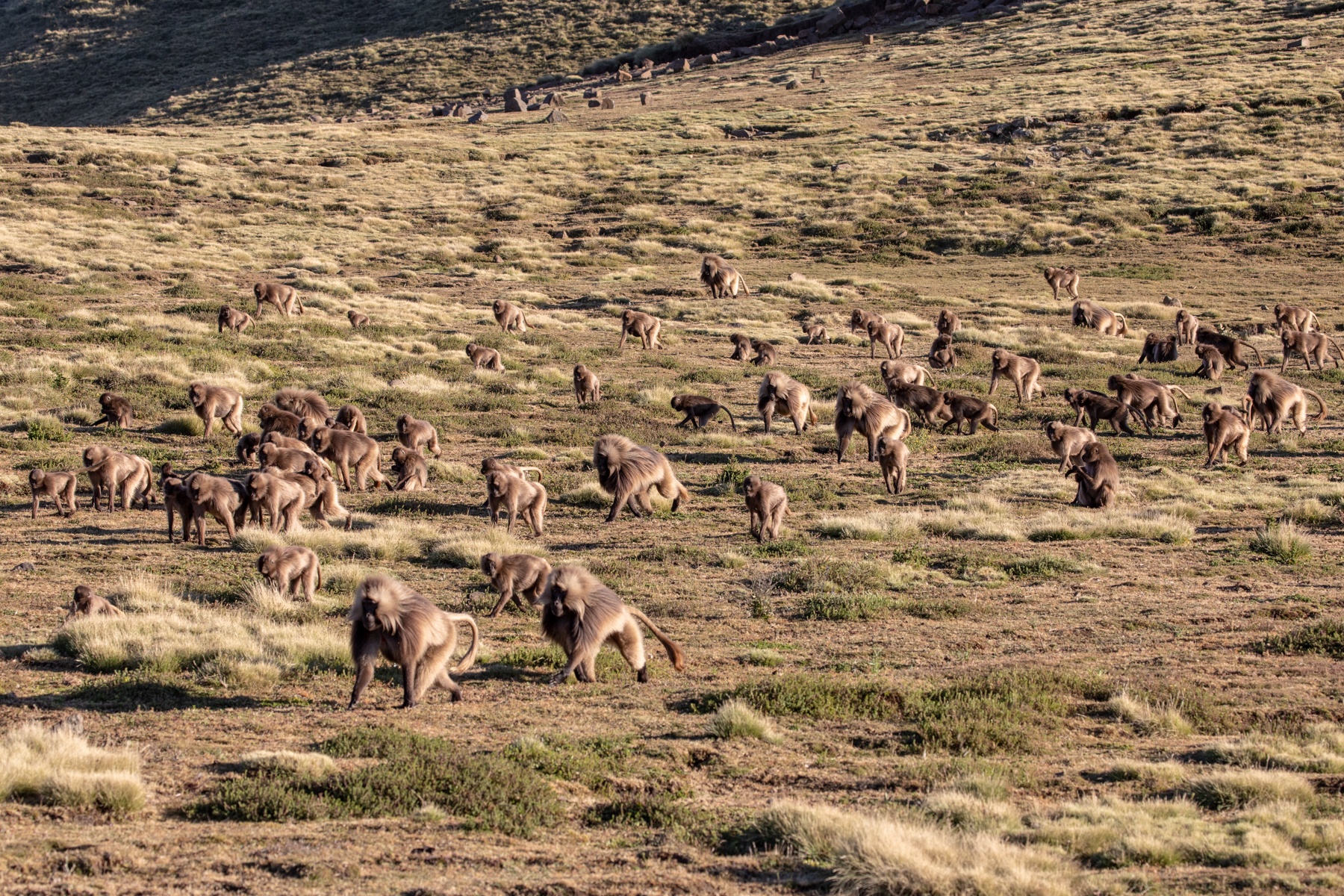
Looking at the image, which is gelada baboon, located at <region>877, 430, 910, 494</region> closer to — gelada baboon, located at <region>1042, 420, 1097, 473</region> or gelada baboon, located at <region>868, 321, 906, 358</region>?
gelada baboon, located at <region>1042, 420, 1097, 473</region>

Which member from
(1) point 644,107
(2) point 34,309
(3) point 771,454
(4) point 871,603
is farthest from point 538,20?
(4) point 871,603

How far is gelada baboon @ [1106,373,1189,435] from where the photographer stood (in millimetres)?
24094

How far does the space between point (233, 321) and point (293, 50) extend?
79463 millimetres

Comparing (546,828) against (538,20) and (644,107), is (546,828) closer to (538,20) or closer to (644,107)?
(644,107)

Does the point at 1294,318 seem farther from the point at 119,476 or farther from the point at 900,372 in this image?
the point at 119,476

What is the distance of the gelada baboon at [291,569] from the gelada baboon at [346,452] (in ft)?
18.3

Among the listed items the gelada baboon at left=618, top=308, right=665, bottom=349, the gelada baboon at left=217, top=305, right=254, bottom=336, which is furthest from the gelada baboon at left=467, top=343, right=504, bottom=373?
the gelada baboon at left=217, top=305, right=254, bottom=336

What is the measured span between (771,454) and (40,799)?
15604 mm

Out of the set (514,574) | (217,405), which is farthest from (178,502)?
(217,405)

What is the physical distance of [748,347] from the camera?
3100 centimetres

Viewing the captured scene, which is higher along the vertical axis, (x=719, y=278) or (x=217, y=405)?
(x=719, y=278)

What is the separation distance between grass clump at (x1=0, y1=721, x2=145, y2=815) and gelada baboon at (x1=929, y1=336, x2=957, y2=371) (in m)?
24.3

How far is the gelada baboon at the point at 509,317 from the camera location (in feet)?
109

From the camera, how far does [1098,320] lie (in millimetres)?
35625
